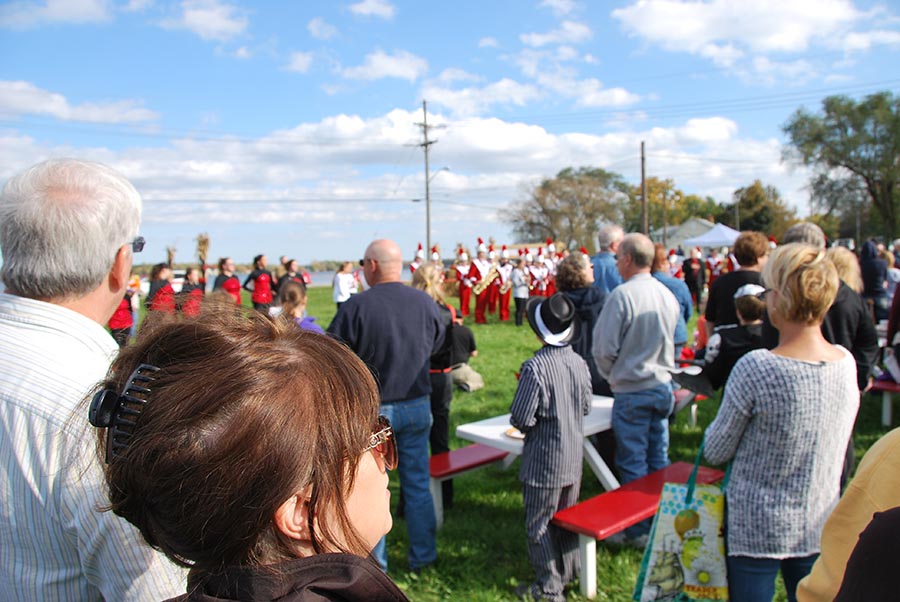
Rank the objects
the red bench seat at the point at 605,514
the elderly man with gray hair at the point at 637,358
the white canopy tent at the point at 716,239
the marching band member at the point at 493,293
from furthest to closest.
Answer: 1. the white canopy tent at the point at 716,239
2. the marching band member at the point at 493,293
3. the elderly man with gray hair at the point at 637,358
4. the red bench seat at the point at 605,514

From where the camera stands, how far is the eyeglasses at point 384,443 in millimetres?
1060

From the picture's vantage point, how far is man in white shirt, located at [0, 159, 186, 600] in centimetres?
121

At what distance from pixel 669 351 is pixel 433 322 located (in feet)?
5.11

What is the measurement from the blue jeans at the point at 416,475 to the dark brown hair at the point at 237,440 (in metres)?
2.76

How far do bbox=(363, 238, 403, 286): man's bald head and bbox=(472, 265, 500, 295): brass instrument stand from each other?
13.1 metres

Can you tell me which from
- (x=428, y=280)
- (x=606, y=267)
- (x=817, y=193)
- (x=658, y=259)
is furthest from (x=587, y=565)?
(x=817, y=193)

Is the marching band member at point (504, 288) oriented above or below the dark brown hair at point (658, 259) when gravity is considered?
below

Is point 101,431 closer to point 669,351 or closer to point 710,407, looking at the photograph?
point 669,351

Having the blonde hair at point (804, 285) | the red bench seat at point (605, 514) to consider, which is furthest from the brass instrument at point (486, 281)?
the blonde hair at point (804, 285)

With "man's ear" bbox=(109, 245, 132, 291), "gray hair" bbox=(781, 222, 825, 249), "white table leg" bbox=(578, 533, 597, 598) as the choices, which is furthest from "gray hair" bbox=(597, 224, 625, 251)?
"man's ear" bbox=(109, 245, 132, 291)

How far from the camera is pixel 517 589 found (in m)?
3.58

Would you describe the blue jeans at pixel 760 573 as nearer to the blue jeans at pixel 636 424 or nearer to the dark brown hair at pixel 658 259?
the blue jeans at pixel 636 424

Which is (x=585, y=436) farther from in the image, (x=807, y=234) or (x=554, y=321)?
(x=807, y=234)

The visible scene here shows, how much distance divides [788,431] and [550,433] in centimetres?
129
